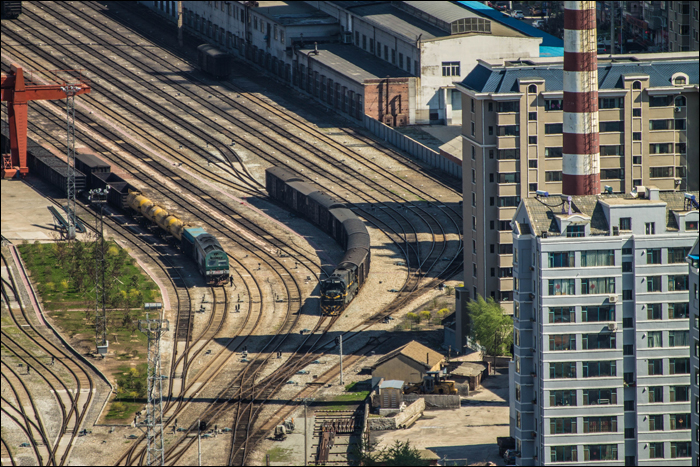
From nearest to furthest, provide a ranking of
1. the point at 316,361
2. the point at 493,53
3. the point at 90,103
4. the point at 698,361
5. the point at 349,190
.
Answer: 1. the point at 698,361
2. the point at 316,361
3. the point at 349,190
4. the point at 493,53
5. the point at 90,103

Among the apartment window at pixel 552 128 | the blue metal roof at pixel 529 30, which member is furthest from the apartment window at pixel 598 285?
the blue metal roof at pixel 529 30

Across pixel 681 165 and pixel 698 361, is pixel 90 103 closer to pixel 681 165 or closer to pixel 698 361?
pixel 681 165

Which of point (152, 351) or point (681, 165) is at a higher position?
point (681, 165)

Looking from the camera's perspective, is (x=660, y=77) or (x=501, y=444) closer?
(x=501, y=444)

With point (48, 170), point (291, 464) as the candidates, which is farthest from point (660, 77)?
point (48, 170)

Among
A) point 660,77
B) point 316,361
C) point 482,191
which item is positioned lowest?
point 316,361

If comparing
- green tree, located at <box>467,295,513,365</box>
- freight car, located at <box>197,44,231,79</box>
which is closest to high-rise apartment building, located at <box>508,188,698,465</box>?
green tree, located at <box>467,295,513,365</box>

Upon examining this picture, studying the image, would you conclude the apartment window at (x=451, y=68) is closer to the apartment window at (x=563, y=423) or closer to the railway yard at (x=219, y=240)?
the railway yard at (x=219, y=240)
